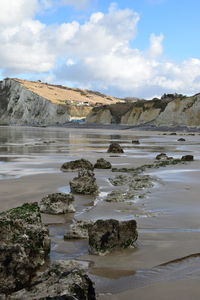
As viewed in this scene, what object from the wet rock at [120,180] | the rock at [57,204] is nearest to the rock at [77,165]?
the wet rock at [120,180]

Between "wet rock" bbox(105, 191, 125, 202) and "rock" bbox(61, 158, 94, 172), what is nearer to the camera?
"wet rock" bbox(105, 191, 125, 202)

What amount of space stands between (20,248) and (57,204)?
259 cm

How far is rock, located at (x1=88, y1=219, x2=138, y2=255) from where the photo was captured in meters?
4.04

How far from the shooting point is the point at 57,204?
5.86 m

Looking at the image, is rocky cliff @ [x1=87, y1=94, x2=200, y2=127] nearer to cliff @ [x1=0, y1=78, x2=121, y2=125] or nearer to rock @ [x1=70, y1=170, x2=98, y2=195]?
cliff @ [x1=0, y1=78, x2=121, y2=125]

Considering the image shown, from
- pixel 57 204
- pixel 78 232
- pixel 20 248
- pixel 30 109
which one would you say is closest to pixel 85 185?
pixel 57 204

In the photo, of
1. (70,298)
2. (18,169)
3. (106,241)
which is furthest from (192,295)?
(18,169)

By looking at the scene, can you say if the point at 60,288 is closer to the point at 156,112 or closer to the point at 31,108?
the point at 156,112

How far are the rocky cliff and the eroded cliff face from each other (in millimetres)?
22077

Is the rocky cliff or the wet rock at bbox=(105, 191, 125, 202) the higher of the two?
the rocky cliff

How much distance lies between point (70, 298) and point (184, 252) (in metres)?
1.90

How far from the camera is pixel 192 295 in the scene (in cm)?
296

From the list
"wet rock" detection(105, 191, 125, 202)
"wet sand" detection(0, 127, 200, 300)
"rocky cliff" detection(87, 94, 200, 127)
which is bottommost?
"wet sand" detection(0, 127, 200, 300)

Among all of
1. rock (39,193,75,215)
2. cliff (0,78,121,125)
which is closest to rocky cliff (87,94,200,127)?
cliff (0,78,121,125)
